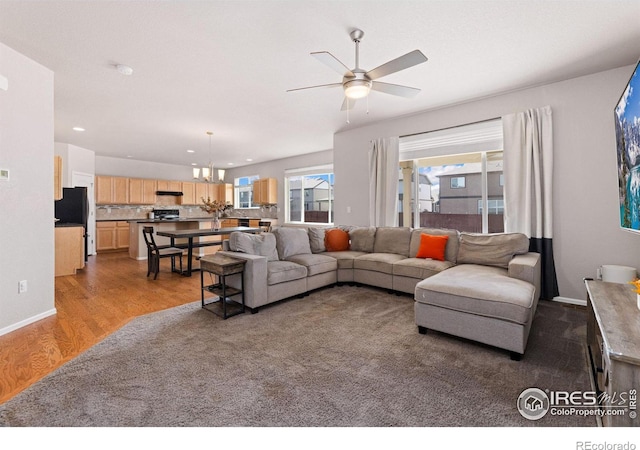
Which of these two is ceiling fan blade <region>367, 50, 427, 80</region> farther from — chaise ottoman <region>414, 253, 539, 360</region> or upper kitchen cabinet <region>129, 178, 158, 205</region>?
upper kitchen cabinet <region>129, 178, 158, 205</region>

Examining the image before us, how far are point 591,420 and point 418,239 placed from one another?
2.84m

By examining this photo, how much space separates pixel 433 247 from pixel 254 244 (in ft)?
7.84

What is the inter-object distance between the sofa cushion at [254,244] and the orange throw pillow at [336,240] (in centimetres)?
110

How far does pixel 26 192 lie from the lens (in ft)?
9.66

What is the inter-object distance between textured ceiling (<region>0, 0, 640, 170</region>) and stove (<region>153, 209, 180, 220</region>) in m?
4.41

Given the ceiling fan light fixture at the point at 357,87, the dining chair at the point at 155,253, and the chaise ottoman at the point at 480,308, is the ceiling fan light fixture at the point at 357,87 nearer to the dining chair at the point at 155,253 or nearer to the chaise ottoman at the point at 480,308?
the chaise ottoman at the point at 480,308

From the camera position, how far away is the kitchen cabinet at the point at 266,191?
29.0ft

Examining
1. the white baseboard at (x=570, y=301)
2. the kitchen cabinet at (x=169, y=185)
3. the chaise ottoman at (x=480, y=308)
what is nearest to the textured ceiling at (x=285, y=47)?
Result: the chaise ottoman at (x=480, y=308)

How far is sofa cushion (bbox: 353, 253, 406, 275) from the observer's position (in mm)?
4006

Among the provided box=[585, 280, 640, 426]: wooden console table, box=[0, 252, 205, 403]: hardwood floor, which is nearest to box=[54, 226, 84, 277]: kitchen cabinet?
box=[0, 252, 205, 403]: hardwood floor

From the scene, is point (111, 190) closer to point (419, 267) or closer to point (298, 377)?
point (419, 267)

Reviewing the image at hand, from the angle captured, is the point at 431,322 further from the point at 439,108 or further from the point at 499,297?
the point at 439,108

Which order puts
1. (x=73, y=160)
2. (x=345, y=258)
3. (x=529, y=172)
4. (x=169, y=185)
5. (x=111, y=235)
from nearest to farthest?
(x=529, y=172), (x=345, y=258), (x=73, y=160), (x=111, y=235), (x=169, y=185)

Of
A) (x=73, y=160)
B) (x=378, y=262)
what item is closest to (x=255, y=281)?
(x=378, y=262)
